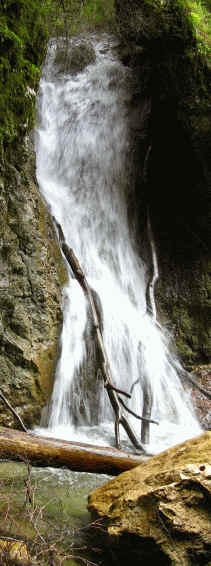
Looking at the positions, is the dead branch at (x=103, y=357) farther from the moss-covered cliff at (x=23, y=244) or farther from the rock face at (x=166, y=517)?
the rock face at (x=166, y=517)

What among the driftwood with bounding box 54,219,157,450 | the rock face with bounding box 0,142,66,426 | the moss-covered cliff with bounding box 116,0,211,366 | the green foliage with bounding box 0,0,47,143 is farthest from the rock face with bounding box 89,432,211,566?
the moss-covered cliff with bounding box 116,0,211,366

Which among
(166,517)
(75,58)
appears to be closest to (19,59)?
(166,517)

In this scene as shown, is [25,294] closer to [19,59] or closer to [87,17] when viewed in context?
[19,59]

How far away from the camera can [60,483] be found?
291cm

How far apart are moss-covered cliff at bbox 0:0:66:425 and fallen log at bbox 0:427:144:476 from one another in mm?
1557

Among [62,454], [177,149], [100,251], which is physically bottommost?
[62,454]

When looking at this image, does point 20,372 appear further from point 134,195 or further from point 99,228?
point 134,195

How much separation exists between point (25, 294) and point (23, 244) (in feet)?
2.25

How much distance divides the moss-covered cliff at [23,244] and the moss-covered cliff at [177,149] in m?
3.06

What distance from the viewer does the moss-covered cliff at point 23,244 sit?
182 inches

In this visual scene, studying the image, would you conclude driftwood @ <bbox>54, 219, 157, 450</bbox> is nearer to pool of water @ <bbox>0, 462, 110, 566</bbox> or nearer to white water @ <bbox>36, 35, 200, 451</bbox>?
white water @ <bbox>36, 35, 200, 451</bbox>

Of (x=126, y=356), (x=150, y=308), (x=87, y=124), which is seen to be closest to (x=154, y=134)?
(x=87, y=124)

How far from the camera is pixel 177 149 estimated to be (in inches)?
341

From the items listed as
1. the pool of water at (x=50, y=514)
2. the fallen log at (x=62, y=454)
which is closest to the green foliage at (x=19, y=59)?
the fallen log at (x=62, y=454)
